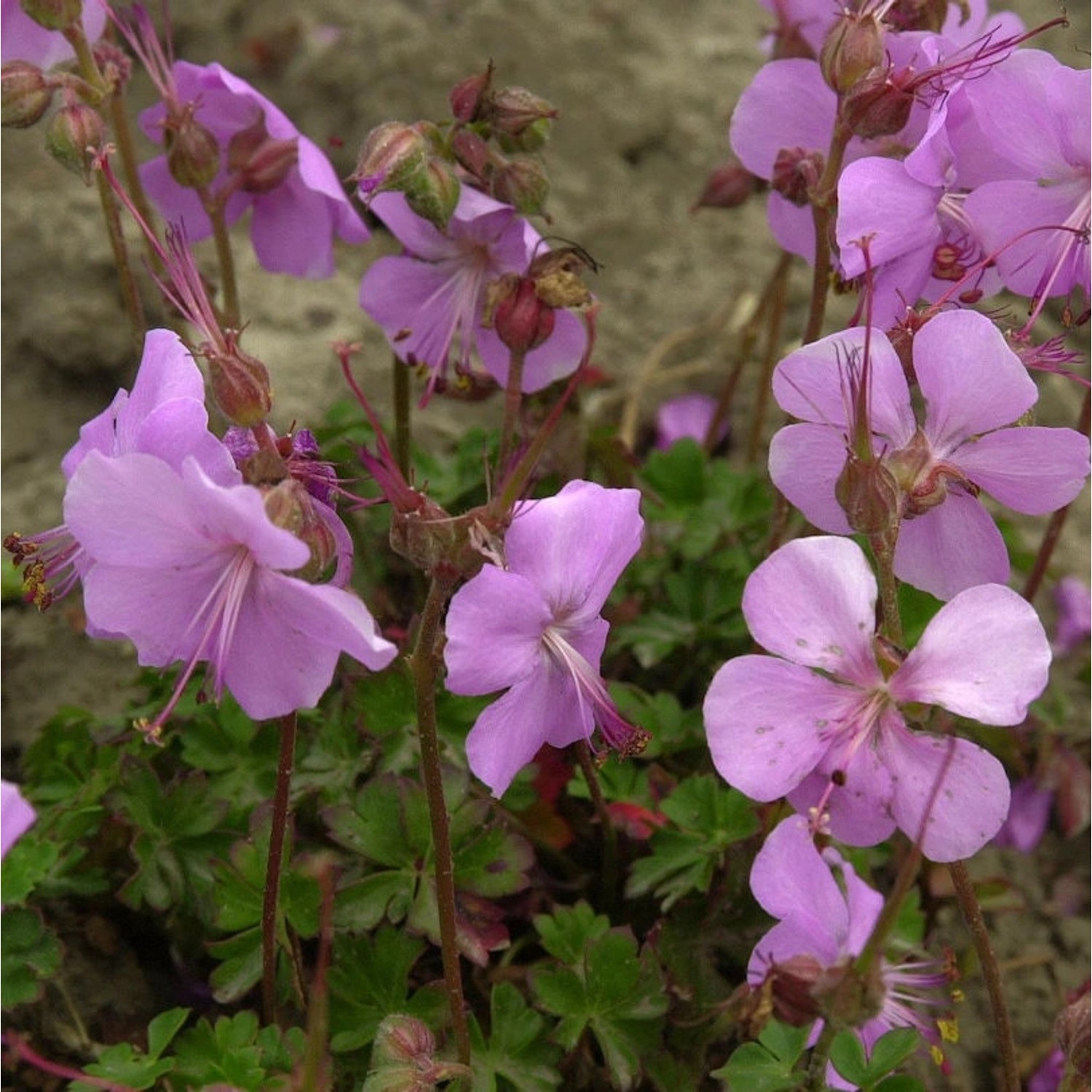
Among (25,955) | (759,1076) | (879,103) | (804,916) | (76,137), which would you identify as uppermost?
(879,103)

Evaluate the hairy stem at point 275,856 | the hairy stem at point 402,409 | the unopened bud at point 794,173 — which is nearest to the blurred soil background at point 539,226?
the hairy stem at point 402,409

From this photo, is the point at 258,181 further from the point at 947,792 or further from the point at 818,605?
the point at 947,792

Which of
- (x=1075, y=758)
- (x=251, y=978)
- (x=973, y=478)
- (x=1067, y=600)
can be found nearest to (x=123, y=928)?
(x=251, y=978)

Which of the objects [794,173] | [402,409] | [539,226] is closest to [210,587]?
[402,409]

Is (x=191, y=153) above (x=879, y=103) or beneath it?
beneath

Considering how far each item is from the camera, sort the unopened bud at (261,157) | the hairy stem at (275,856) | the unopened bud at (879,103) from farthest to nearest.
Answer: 1. the unopened bud at (261,157)
2. the unopened bud at (879,103)
3. the hairy stem at (275,856)

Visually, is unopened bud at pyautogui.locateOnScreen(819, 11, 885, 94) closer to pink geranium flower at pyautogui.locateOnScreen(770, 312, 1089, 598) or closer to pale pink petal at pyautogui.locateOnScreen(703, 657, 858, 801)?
pink geranium flower at pyautogui.locateOnScreen(770, 312, 1089, 598)

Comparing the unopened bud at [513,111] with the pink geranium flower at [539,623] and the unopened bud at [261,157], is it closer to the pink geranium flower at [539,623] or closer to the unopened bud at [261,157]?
the unopened bud at [261,157]
